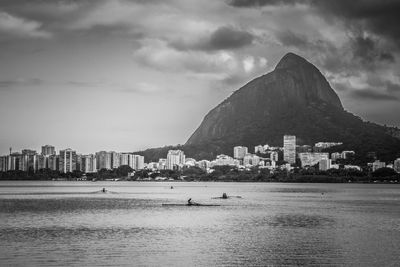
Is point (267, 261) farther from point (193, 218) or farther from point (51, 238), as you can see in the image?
point (193, 218)

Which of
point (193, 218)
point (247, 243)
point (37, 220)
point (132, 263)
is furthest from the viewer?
point (193, 218)

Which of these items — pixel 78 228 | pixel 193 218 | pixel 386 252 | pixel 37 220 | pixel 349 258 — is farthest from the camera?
pixel 193 218

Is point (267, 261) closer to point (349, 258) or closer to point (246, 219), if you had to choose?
point (349, 258)

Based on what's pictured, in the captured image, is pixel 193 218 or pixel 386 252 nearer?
pixel 386 252

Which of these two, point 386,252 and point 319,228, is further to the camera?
point 319,228

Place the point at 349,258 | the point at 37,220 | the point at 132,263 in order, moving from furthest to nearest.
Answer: the point at 37,220 → the point at 349,258 → the point at 132,263

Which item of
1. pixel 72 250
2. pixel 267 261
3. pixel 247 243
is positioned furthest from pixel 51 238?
pixel 267 261

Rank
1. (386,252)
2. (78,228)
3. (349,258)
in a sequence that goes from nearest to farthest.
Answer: (349,258) < (386,252) < (78,228)

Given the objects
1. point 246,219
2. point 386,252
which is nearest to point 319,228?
point 246,219
